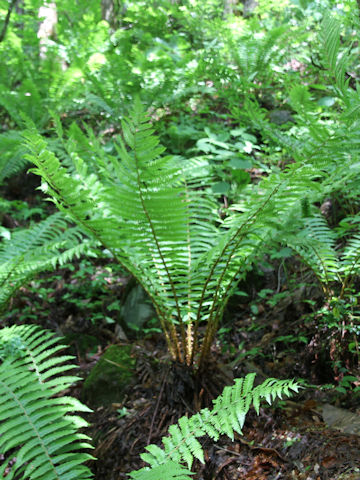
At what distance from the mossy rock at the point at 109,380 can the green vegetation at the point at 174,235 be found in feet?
0.04

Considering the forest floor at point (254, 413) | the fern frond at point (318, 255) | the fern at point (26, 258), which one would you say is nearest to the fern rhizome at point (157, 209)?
the fern frond at point (318, 255)

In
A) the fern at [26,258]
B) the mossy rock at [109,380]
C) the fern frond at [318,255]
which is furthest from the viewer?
the fern at [26,258]

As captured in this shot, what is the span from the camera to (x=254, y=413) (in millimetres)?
1523

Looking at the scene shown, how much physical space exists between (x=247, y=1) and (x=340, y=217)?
6271 mm

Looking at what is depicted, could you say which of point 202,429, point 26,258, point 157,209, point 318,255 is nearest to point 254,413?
point 202,429

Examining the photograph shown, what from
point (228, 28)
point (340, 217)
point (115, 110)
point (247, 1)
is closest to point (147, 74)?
point (115, 110)

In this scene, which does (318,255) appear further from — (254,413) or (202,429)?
(202,429)

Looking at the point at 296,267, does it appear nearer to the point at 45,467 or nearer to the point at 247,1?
the point at 45,467

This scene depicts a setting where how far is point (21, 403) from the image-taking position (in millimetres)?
1278

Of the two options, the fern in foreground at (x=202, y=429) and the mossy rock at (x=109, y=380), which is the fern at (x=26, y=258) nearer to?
the mossy rock at (x=109, y=380)

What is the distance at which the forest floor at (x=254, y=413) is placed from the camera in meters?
1.20

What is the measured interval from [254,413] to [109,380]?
837 mm

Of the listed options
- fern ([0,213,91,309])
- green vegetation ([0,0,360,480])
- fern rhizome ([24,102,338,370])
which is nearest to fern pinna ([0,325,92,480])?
green vegetation ([0,0,360,480])

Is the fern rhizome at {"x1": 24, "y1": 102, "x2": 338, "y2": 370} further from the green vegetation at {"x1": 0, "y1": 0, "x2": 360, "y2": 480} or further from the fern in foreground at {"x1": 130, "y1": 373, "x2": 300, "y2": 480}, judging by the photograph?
the fern in foreground at {"x1": 130, "y1": 373, "x2": 300, "y2": 480}
